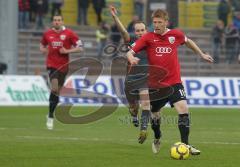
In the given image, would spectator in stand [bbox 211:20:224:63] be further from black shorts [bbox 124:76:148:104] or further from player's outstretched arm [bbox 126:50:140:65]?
player's outstretched arm [bbox 126:50:140:65]

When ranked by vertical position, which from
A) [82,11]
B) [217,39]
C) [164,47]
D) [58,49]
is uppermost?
[164,47]

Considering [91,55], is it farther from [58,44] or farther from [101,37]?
[58,44]

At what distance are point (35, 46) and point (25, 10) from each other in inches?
59.4

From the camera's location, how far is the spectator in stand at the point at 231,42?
34766 mm

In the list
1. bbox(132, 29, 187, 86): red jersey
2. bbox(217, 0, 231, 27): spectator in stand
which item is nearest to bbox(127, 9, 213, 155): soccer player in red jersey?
bbox(132, 29, 187, 86): red jersey

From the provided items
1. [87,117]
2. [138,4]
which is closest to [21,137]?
[87,117]

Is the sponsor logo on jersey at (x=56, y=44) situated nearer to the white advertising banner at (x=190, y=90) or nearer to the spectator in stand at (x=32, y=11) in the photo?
the white advertising banner at (x=190, y=90)

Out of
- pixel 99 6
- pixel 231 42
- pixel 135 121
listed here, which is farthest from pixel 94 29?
pixel 135 121

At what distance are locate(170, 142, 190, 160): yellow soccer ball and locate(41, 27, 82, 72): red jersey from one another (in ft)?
26.7

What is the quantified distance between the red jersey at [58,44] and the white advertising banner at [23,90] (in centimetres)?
710

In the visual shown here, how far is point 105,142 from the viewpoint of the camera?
17.1 meters

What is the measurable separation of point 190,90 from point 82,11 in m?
8.16

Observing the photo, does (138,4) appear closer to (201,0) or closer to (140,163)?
(201,0)

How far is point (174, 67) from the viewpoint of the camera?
48.2 feet
